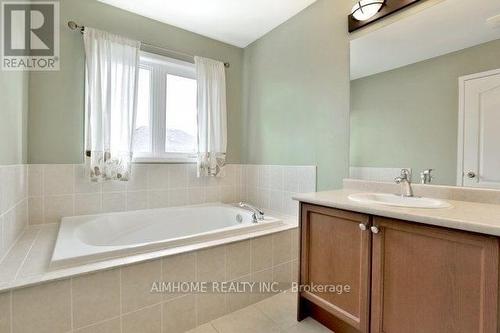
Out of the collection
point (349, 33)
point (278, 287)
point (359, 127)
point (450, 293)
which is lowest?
point (278, 287)

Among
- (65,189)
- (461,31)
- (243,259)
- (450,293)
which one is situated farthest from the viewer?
(65,189)

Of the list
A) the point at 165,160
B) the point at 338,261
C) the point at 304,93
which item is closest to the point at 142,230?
the point at 165,160

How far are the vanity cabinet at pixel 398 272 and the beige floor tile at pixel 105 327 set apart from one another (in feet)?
3.47

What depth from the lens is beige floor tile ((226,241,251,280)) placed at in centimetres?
157

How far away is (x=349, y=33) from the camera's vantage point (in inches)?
71.0

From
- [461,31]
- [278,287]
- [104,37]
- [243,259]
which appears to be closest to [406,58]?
[461,31]

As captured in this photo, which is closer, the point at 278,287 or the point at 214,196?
the point at 278,287

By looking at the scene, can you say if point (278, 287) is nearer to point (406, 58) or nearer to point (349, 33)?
point (406, 58)

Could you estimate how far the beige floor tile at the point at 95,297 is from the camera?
1.10m

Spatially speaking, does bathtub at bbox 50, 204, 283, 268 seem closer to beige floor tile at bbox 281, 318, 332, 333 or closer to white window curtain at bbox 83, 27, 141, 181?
white window curtain at bbox 83, 27, 141, 181

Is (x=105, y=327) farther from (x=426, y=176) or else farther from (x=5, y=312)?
(x=426, y=176)

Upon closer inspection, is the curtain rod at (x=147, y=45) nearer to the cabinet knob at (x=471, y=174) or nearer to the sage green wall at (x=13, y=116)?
the sage green wall at (x=13, y=116)

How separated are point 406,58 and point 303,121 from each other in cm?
90

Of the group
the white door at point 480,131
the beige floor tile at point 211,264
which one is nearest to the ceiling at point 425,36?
the white door at point 480,131
